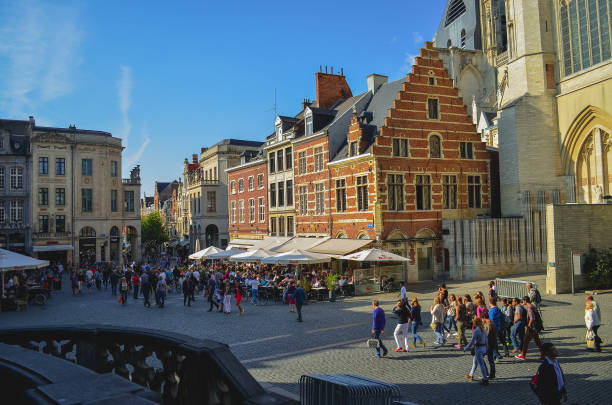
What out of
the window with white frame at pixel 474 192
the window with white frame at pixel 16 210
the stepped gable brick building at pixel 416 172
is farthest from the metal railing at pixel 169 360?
the window with white frame at pixel 16 210

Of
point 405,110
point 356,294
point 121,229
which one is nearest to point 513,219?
point 405,110

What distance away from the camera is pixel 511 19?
28.5 meters

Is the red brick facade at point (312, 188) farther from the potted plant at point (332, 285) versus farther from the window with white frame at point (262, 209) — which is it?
the potted plant at point (332, 285)

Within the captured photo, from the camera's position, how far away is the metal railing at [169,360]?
3.44 m

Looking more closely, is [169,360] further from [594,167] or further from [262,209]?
[262,209]

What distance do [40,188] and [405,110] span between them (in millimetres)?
35580

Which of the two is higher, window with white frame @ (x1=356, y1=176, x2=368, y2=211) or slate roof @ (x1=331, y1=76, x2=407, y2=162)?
slate roof @ (x1=331, y1=76, x2=407, y2=162)

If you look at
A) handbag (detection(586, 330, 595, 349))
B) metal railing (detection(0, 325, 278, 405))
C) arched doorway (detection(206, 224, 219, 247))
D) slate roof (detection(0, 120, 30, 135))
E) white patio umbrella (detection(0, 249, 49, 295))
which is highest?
slate roof (detection(0, 120, 30, 135))

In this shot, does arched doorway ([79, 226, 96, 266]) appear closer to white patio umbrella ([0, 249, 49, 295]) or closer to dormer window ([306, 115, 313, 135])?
dormer window ([306, 115, 313, 135])

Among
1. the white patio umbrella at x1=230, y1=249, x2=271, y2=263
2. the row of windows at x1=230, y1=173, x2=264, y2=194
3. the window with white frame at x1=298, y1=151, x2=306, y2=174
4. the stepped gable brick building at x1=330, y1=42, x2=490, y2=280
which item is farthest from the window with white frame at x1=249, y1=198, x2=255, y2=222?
the white patio umbrella at x1=230, y1=249, x2=271, y2=263

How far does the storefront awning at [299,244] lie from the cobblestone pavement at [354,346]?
6761mm

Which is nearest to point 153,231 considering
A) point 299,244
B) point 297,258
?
point 299,244

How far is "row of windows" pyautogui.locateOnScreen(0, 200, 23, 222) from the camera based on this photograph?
43.8 metres

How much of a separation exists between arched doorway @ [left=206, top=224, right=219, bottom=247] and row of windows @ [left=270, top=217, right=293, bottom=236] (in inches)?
622
